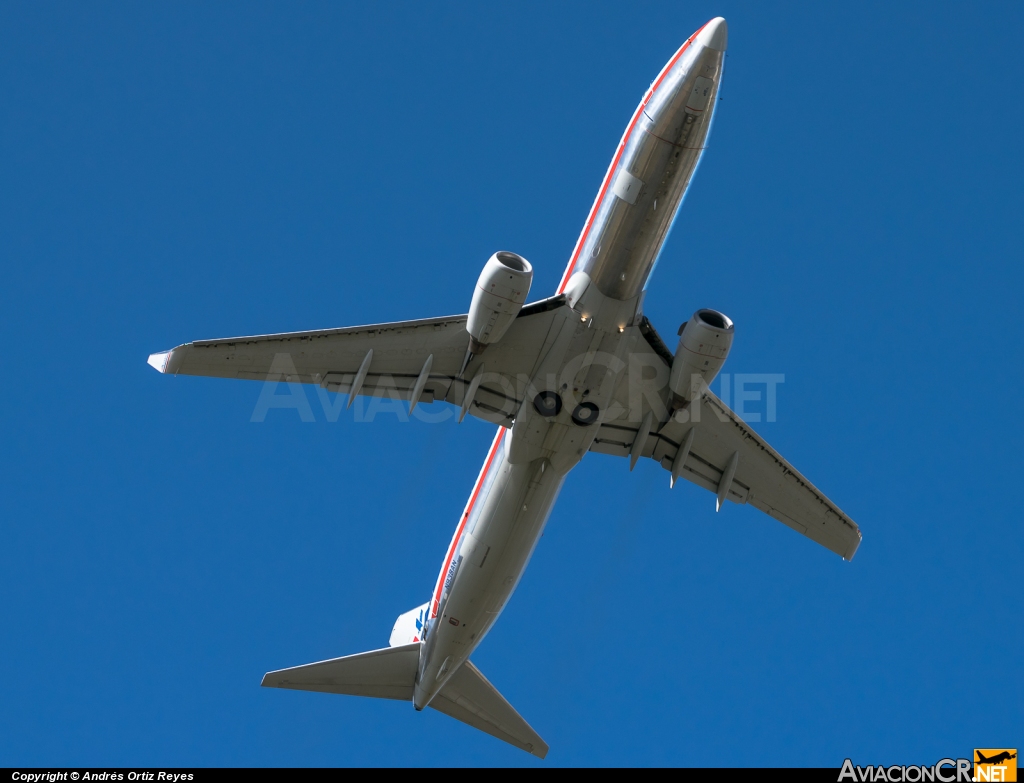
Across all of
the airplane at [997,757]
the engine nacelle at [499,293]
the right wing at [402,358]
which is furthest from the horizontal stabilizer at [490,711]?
the airplane at [997,757]

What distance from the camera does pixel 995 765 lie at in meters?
28.8

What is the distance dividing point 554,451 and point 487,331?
4.01 meters

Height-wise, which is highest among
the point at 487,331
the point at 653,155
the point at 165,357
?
the point at 653,155

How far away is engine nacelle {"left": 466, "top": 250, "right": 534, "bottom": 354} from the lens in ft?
93.6

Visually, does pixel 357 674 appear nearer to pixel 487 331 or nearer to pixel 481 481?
pixel 481 481

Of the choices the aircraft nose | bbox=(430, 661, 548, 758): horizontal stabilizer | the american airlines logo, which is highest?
the aircraft nose

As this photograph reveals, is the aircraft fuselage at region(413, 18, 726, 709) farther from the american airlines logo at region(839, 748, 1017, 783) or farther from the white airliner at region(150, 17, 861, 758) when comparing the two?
the american airlines logo at region(839, 748, 1017, 783)

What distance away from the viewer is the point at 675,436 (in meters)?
33.7

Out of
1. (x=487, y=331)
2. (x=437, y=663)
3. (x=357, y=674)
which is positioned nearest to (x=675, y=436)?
(x=487, y=331)

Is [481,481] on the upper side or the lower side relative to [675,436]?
lower

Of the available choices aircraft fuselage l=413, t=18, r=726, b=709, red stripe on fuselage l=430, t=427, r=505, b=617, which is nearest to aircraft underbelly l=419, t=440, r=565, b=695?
aircraft fuselage l=413, t=18, r=726, b=709

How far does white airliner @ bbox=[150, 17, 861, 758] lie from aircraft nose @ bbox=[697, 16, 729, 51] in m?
0.04

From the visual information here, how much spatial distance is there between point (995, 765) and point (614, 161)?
18054 mm

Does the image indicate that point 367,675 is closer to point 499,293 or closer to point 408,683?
point 408,683
